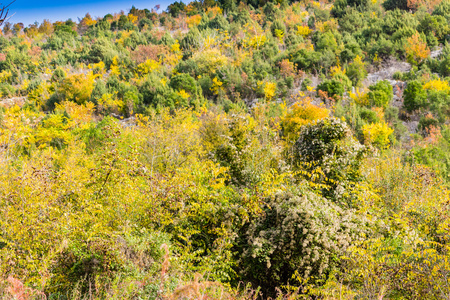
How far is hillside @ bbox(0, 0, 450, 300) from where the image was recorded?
A: 6699 millimetres

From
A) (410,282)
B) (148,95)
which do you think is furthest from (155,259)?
(148,95)

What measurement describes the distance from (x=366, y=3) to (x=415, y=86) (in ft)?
117

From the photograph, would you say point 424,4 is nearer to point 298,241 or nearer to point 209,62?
point 209,62

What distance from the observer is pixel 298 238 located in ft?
26.6

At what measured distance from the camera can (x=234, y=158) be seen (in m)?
12.6

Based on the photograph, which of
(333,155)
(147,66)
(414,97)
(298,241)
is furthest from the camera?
(147,66)

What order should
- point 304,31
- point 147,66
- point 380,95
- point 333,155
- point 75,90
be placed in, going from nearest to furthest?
point 333,155 < point 380,95 < point 75,90 < point 147,66 < point 304,31

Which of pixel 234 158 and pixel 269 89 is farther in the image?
pixel 269 89

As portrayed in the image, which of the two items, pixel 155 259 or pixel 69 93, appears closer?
pixel 155 259

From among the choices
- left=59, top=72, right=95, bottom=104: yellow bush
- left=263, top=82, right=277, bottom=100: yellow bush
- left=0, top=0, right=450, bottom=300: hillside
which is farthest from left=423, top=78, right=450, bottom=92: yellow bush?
left=59, top=72, right=95, bottom=104: yellow bush

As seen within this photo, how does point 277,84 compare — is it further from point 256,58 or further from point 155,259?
point 155,259

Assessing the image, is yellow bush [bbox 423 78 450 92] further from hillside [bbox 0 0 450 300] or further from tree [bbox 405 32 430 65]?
tree [bbox 405 32 430 65]

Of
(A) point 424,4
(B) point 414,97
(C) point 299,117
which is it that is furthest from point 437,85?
A: (A) point 424,4

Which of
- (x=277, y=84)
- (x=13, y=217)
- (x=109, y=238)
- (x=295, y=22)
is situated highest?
(x=295, y=22)
